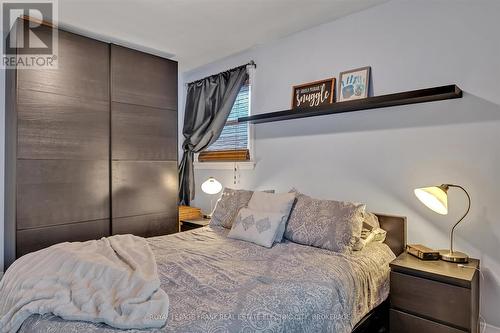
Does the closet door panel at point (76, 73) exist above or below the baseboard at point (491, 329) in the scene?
above

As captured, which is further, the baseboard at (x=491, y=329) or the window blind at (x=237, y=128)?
the window blind at (x=237, y=128)

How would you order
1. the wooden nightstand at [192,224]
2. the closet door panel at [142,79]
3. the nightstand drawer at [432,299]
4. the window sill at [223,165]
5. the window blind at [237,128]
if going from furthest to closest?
1. the window blind at [237,128]
2. the window sill at [223,165]
3. the wooden nightstand at [192,224]
4. the closet door panel at [142,79]
5. the nightstand drawer at [432,299]

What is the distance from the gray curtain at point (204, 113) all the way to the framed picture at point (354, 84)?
1.22 m

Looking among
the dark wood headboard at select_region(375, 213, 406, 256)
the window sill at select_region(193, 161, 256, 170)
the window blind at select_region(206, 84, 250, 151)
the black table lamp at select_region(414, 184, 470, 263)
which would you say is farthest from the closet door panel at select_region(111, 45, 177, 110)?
the black table lamp at select_region(414, 184, 470, 263)

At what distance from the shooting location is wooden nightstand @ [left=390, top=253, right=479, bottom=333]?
5.59ft

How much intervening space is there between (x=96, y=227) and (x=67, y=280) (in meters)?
1.64

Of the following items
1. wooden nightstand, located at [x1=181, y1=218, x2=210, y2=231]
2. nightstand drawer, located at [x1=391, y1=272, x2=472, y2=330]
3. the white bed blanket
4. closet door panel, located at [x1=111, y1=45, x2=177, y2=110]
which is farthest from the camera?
wooden nightstand, located at [x1=181, y1=218, x2=210, y2=231]

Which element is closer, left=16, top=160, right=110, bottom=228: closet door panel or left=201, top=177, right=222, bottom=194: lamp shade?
left=16, top=160, right=110, bottom=228: closet door panel

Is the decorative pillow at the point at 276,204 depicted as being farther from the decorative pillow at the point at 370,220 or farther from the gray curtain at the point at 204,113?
the gray curtain at the point at 204,113

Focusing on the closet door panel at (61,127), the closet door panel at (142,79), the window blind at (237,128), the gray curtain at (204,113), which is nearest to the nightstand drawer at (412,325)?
the window blind at (237,128)

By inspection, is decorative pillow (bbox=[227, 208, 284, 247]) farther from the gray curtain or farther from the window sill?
the gray curtain

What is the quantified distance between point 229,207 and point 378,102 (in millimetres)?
1540

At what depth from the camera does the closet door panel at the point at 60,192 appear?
2568 millimetres

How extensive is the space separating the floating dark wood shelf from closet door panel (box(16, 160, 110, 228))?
1.70 metres
